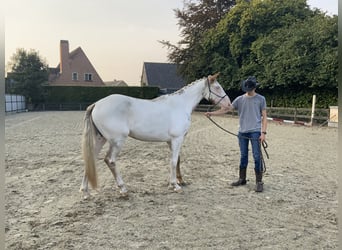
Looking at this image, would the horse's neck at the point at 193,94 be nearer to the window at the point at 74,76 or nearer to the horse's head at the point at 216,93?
the horse's head at the point at 216,93

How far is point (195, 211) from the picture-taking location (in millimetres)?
3426

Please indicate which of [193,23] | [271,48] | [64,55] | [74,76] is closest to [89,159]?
[271,48]

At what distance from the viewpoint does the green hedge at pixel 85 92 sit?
3008cm

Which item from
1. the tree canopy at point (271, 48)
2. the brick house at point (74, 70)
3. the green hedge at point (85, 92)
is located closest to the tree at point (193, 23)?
the tree canopy at point (271, 48)

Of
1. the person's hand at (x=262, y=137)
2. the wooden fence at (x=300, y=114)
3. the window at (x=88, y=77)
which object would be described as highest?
the window at (x=88, y=77)

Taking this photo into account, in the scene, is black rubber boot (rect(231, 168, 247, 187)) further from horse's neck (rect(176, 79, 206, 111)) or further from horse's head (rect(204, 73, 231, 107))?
horse's neck (rect(176, 79, 206, 111))

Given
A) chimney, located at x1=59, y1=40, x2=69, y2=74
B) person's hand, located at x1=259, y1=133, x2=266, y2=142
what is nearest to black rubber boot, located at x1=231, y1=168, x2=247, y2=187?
person's hand, located at x1=259, y1=133, x2=266, y2=142

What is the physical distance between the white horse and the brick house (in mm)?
37797

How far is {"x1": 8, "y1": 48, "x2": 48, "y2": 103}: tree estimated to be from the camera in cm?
2827

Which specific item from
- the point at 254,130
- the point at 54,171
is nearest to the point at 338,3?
the point at 254,130

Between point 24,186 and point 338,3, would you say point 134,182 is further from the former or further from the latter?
point 338,3

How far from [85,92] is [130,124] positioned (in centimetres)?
2826

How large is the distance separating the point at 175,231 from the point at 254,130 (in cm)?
198

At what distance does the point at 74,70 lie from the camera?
1591 inches
